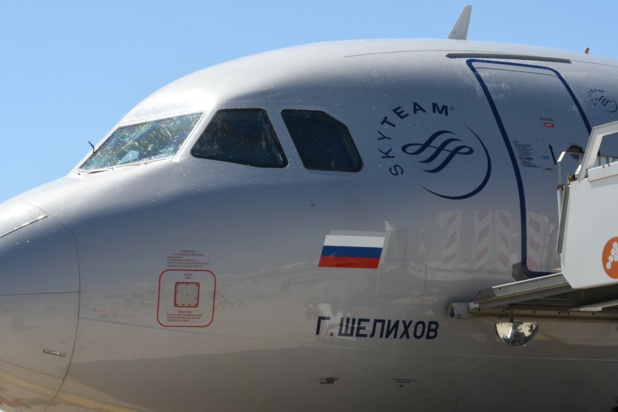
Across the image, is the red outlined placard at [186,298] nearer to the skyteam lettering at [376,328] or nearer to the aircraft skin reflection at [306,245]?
the aircraft skin reflection at [306,245]

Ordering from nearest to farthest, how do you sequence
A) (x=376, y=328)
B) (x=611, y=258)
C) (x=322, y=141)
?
1. (x=611, y=258)
2. (x=376, y=328)
3. (x=322, y=141)

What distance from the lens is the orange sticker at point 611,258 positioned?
26.7ft

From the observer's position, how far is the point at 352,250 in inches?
379

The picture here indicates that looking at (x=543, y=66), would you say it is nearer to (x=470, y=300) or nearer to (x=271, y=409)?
(x=470, y=300)

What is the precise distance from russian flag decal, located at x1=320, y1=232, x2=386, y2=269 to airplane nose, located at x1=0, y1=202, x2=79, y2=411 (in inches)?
81.8

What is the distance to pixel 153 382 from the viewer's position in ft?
30.1

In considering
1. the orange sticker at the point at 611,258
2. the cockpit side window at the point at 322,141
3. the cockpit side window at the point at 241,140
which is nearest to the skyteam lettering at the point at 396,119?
the cockpit side window at the point at 322,141

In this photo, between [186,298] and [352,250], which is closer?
[186,298]

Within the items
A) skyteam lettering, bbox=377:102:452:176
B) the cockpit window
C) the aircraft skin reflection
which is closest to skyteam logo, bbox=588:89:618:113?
the aircraft skin reflection

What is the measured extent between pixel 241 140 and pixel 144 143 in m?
0.95

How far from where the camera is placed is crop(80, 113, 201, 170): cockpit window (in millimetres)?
9992

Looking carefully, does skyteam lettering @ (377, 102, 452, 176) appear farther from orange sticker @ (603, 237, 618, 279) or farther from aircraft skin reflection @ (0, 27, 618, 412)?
orange sticker @ (603, 237, 618, 279)

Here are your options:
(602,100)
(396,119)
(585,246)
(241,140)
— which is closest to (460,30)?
(602,100)

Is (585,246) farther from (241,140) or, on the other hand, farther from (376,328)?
(241,140)
